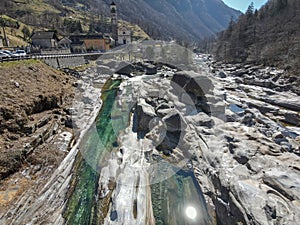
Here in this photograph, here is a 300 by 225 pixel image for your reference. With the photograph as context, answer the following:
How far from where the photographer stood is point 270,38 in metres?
60.4

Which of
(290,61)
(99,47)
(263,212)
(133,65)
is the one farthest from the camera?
(99,47)

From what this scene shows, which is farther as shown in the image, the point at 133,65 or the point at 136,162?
the point at 133,65

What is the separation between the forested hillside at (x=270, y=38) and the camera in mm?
45775

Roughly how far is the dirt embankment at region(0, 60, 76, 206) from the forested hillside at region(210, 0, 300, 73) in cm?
4337

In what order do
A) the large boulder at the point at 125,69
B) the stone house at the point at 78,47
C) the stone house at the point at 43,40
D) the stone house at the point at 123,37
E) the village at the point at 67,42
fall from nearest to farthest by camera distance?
the village at the point at 67,42 < the large boulder at the point at 125,69 < the stone house at the point at 43,40 < the stone house at the point at 78,47 < the stone house at the point at 123,37

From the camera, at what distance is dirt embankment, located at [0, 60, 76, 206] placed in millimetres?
13504

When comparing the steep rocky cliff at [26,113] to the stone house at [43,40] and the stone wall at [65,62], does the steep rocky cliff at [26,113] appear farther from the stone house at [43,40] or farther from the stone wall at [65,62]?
the stone house at [43,40]

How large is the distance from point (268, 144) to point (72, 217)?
15943 millimetres

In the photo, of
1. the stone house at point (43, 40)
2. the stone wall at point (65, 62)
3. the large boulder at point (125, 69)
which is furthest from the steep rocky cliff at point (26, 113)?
the stone house at point (43, 40)

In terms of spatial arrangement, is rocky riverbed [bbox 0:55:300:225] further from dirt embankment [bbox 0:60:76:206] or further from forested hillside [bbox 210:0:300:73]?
forested hillside [bbox 210:0:300:73]

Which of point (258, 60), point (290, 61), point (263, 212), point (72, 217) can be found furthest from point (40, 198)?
point (258, 60)

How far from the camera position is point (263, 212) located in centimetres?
869

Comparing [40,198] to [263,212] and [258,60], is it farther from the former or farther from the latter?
[258,60]

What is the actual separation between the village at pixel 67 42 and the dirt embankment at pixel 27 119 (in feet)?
67.2
